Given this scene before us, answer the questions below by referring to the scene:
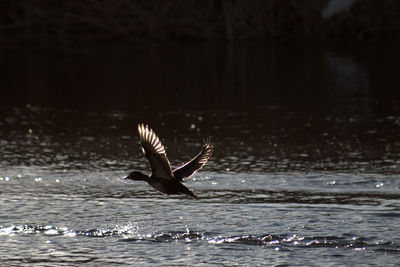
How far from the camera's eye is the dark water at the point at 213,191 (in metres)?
7.15

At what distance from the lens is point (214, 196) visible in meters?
8.91

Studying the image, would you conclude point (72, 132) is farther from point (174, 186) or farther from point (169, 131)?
point (174, 186)

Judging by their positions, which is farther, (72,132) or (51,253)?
(72,132)

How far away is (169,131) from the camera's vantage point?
12.8m

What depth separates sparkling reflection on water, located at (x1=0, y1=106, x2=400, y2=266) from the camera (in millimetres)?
7145

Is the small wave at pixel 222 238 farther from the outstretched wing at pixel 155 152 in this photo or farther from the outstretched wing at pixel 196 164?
the outstretched wing at pixel 155 152

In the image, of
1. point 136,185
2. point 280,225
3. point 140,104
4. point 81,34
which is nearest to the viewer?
point 280,225

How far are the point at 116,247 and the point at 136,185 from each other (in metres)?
2.37

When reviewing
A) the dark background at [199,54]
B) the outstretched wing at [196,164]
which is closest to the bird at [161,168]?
the outstretched wing at [196,164]

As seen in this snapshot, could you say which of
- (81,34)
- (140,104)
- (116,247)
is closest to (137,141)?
(140,104)

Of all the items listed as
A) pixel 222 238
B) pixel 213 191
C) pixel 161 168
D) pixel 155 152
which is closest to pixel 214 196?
pixel 213 191

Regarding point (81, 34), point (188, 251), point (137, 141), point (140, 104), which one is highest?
point (81, 34)

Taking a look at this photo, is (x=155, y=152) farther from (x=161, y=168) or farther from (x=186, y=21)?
(x=186, y=21)

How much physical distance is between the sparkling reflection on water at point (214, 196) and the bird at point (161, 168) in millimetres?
469
